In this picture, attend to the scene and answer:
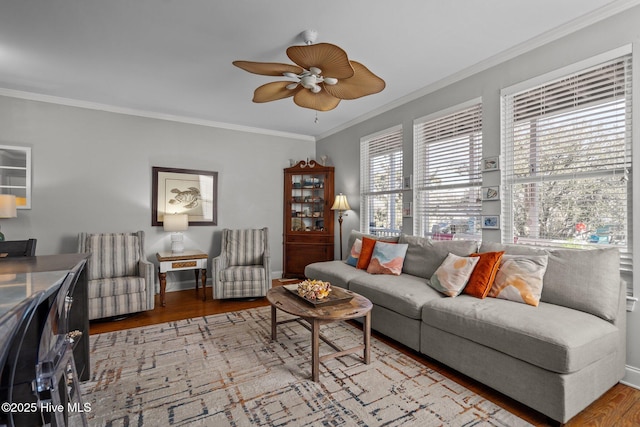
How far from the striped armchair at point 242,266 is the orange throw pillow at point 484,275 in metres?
2.61

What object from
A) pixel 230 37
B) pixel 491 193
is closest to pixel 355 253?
pixel 491 193

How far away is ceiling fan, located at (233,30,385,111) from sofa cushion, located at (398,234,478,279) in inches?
67.6

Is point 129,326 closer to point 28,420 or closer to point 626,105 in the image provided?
point 28,420

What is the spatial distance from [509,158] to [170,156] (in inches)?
176

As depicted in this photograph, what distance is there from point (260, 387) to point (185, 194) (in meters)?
3.49

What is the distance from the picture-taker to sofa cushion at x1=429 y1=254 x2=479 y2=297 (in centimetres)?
265

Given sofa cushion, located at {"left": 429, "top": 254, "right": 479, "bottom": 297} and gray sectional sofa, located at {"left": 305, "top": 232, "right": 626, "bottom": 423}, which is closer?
gray sectional sofa, located at {"left": 305, "top": 232, "right": 626, "bottom": 423}

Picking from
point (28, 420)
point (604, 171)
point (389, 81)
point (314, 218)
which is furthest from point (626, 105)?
point (314, 218)

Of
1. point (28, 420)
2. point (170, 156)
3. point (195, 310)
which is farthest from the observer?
point (170, 156)

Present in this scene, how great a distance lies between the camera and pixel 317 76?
240 cm

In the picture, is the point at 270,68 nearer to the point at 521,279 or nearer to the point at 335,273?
the point at 335,273

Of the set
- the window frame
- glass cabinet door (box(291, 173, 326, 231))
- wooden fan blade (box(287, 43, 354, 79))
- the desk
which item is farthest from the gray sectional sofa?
glass cabinet door (box(291, 173, 326, 231))

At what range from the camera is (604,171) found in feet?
7.69

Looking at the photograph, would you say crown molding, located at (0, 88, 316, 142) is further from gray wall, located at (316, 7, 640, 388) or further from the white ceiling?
gray wall, located at (316, 7, 640, 388)
